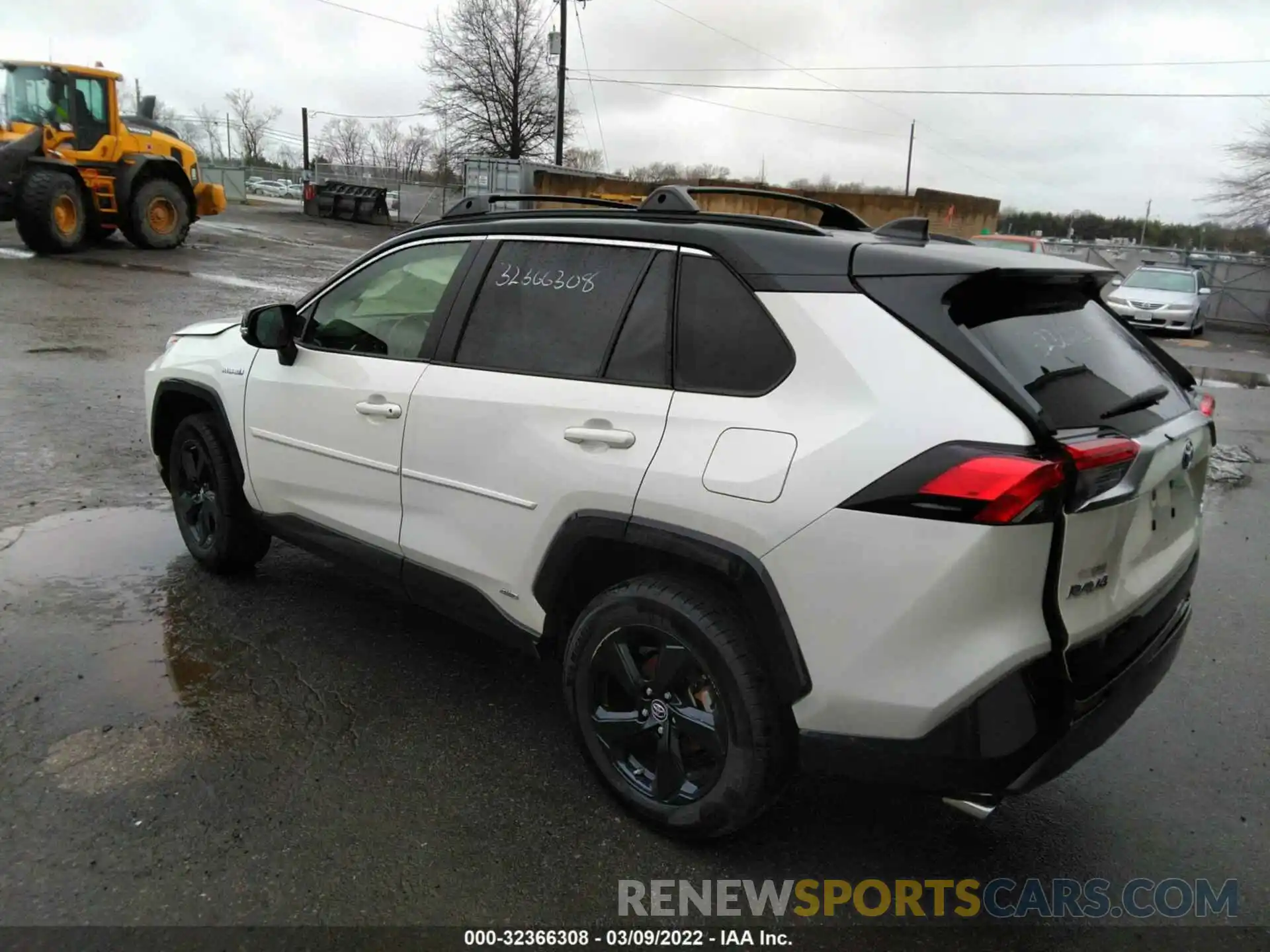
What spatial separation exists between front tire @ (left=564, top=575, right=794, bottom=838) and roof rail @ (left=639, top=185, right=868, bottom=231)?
1250 millimetres

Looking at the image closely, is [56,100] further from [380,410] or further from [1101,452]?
[1101,452]

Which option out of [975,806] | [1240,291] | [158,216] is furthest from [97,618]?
[1240,291]

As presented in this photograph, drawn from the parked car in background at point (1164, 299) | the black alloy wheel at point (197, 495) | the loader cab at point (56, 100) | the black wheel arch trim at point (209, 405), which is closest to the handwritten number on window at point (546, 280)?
the black wheel arch trim at point (209, 405)

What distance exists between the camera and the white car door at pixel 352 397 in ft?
11.3

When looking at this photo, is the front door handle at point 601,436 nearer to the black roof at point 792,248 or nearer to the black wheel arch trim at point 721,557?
the black wheel arch trim at point 721,557

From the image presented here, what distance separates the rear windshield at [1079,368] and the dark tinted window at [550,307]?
3.74 ft

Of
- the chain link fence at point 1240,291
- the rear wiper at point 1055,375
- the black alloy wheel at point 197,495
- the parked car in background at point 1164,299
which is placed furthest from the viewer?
the chain link fence at point 1240,291

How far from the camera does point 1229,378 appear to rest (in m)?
14.5

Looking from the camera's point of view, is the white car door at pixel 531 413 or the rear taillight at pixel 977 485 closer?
the rear taillight at pixel 977 485

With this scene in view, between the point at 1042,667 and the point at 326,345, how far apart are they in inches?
119

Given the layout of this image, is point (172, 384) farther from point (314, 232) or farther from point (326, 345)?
point (314, 232)

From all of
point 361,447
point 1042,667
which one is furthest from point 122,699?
point 1042,667

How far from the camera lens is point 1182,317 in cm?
1994

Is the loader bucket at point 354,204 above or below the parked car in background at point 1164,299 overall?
above
